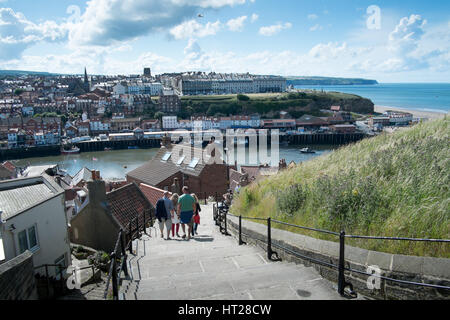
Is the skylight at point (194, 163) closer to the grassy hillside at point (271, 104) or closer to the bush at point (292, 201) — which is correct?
the bush at point (292, 201)

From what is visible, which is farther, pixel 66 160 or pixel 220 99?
pixel 220 99

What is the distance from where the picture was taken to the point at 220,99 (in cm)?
13438

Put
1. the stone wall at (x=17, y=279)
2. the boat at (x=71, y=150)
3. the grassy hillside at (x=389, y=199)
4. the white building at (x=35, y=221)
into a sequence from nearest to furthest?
the grassy hillside at (x=389, y=199) < the stone wall at (x=17, y=279) < the white building at (x=35, y=221) < the boat at (x=71, y=150)

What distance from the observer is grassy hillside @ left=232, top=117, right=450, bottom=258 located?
420cm

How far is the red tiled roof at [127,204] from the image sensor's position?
12771mm

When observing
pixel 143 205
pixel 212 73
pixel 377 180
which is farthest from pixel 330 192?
pixel 212 73

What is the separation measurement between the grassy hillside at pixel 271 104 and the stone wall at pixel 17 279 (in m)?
117

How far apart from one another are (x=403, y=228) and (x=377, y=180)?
4.98 feet

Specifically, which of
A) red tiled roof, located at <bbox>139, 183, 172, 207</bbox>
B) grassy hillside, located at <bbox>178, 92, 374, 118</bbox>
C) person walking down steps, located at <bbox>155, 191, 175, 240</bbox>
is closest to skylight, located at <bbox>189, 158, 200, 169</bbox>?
red tiled roof, located at <bbox>139, 183, 172, 207</bbox>

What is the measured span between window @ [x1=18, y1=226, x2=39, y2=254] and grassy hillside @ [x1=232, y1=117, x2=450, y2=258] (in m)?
5.34

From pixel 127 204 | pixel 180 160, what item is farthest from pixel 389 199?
pixel 180 160

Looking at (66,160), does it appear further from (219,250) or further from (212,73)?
(212,73)

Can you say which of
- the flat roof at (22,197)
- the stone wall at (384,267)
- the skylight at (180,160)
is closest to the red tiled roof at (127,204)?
the flat roof at (22,197)

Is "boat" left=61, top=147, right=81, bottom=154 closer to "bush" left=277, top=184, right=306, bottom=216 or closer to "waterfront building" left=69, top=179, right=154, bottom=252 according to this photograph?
"waterfront building" left=69, top=179, right=154, bottom=252
